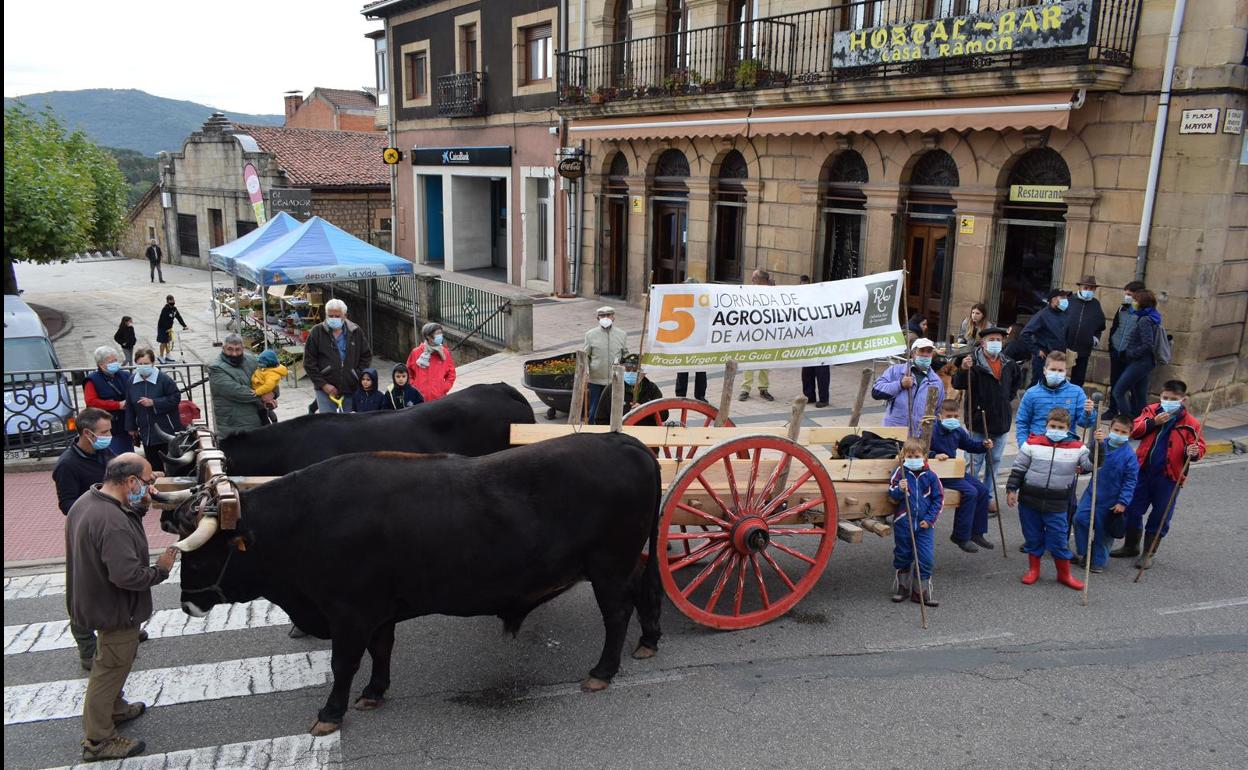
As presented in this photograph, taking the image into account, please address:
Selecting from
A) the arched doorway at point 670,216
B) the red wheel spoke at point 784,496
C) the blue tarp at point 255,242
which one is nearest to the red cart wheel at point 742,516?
the red wheel spoke at point 784,496

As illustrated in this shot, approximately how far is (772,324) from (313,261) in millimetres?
10756

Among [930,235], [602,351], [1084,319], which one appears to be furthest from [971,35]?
[602,351]

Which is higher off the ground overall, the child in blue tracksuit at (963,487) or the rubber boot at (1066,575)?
the child in blue tracksuit at (963,487)

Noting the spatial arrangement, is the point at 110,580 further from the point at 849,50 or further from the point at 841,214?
the point at 841,214

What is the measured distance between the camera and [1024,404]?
788 centimetres

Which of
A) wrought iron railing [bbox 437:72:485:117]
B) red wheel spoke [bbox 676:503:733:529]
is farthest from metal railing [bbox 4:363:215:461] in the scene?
wrought iron railing [bbox 437:72:485:117]

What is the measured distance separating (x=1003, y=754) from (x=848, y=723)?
0.82 m

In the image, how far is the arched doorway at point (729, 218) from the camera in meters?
17.8

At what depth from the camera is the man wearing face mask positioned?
A: 986 cm

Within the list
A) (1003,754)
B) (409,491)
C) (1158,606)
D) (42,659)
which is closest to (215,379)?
(42,659)

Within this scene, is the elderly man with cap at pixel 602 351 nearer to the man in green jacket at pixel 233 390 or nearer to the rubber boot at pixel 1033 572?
the man in green jacket at pixel 233 390

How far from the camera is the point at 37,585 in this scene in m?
7.45

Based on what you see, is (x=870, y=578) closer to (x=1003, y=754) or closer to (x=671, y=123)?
(x=1003, y=754)

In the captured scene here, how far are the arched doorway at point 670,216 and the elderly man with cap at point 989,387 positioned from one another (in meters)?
10.8
